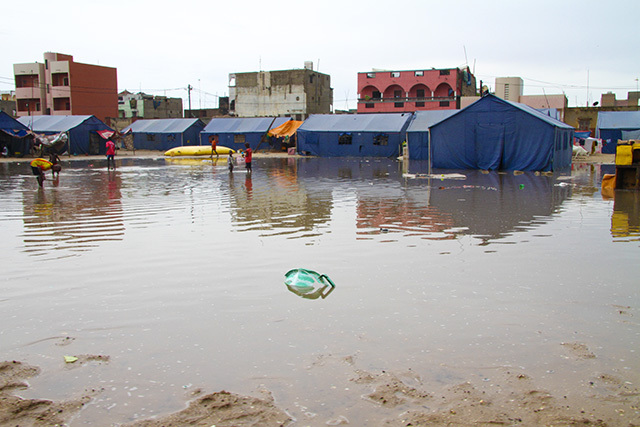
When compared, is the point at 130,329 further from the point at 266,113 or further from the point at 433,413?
the point at 266,113

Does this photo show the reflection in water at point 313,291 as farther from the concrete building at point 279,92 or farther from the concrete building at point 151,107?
the concrete building at point 151,107

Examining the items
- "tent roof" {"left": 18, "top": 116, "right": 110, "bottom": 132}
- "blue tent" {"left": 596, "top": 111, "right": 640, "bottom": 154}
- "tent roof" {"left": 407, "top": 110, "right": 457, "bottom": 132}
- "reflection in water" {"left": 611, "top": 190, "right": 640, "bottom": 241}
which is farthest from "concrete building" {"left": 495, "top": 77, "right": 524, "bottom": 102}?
"reflection in water" {"left": 611, "top": 190, "right": 640, "bottom": 241}

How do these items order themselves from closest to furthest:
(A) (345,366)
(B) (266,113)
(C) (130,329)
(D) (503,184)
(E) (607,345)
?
(A) (345,366) → (E) (607,345) → (C) (130,329) → (D) (503,184) → (B) (266,113)

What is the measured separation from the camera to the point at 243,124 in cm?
5222

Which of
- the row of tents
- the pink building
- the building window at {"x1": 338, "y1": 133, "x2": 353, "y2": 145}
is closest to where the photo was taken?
the row of tents

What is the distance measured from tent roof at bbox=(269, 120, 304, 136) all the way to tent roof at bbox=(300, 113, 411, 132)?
2.17 metres

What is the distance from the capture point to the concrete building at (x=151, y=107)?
8150cm

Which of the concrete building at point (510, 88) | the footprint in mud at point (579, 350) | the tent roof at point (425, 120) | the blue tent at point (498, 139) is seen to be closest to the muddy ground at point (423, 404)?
the footprint in mud at point (579, 350)

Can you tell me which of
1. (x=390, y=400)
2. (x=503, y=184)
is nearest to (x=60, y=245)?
(x=390, y=400)

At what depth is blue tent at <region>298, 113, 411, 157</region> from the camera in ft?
143

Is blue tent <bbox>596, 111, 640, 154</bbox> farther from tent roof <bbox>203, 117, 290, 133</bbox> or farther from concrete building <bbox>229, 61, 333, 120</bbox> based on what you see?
concrete building <bbox>229, 61, 333, 120</bbox>

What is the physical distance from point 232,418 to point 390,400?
1.06 m

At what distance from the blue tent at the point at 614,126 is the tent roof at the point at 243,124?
2774cm

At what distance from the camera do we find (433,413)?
3465mm
